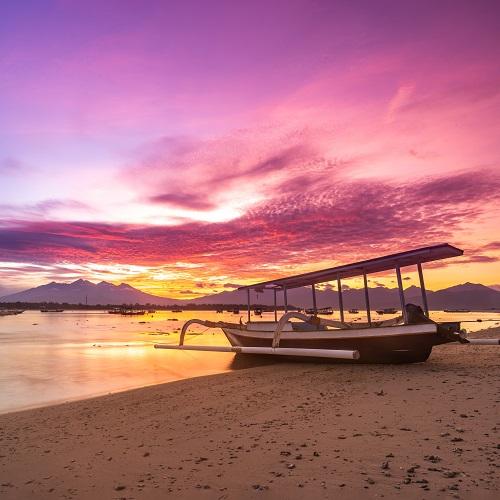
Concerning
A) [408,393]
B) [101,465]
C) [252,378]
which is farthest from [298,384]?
[101,465]

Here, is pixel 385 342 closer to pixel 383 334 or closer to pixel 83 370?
pixel 383 334

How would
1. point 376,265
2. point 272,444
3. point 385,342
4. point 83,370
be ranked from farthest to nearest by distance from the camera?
point 83,370 < point 376,265 < point 385,342 < point 272,444

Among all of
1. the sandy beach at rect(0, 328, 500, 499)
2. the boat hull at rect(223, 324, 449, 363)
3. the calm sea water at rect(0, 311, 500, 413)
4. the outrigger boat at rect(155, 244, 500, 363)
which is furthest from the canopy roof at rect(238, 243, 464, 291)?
the calm sea water at rect(0, 311, 500, 413)

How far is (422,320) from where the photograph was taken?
57.8 ft

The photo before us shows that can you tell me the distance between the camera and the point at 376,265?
1994 cm

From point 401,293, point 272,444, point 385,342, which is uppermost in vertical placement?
point 401,293

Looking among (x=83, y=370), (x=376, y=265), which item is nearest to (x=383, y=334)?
(x=376, y=265)

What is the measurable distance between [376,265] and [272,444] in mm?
13828

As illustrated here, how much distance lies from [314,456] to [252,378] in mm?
10572

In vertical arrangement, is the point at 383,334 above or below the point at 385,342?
above

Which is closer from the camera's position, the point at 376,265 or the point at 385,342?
the point at 385,342

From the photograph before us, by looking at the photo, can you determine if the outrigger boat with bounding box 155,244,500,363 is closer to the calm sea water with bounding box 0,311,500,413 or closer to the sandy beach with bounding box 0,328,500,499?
the sandy beach with bounding box 0,328,500,499

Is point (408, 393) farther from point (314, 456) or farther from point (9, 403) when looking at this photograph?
point (9, 403)

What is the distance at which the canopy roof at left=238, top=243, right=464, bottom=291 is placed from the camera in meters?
17.1
